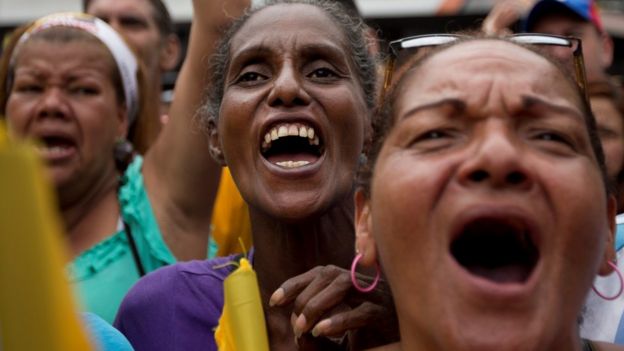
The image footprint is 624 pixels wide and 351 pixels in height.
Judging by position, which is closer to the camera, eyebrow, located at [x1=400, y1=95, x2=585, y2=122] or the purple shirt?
eyebrow, located at [x1=400, y1=95, x2=585, y2=122]

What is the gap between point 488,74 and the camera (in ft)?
6.91

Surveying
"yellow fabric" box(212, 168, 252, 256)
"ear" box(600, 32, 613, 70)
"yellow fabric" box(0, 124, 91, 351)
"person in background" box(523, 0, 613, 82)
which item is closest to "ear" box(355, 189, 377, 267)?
"yellow fabric" box(0, 124, 91, 351)

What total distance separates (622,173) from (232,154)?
43.0 inches

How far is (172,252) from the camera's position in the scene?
147 inches

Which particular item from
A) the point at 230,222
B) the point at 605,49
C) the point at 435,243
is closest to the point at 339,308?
the point at 435,243

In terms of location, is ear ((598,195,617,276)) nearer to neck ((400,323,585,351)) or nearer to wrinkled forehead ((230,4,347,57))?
neck ((400,323,585,351))

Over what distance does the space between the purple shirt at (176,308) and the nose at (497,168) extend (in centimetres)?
113

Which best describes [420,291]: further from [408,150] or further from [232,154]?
[232,154]

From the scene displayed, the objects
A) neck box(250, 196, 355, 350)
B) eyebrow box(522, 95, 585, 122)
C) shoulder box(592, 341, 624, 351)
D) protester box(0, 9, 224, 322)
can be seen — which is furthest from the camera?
protester box(0, 9, 224, 322)

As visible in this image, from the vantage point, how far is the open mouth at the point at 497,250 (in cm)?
201

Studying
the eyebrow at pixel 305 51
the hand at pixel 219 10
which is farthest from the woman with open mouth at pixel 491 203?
the hand at pixel 219 10

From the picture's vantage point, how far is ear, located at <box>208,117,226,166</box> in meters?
3.21

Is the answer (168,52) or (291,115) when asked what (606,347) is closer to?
(291,115)

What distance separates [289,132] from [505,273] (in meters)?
0.94
